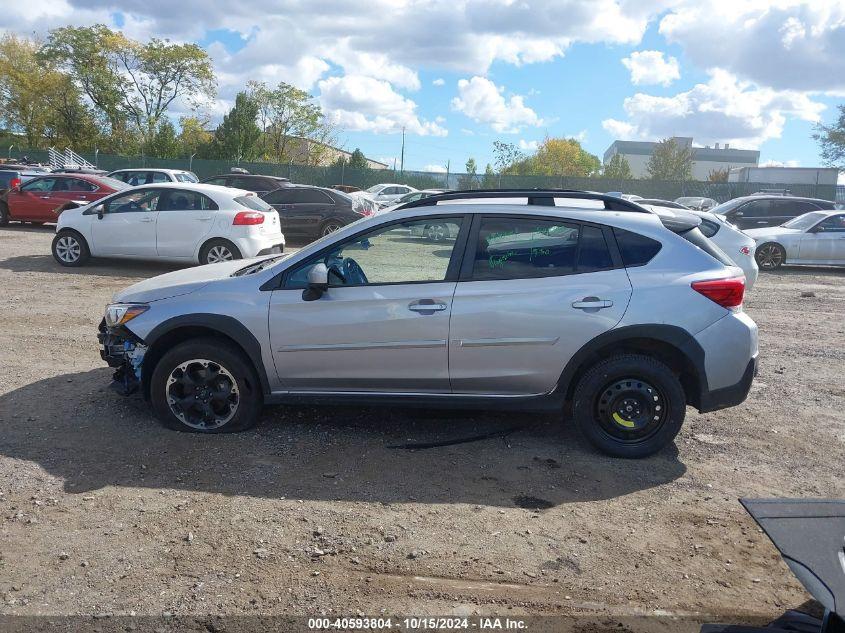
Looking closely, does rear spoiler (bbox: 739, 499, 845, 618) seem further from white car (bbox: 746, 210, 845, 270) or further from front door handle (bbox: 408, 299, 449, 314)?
white car (bbox: 746, 210, 845, 270)

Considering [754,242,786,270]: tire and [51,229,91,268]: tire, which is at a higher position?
[754,242,786,270]: tire

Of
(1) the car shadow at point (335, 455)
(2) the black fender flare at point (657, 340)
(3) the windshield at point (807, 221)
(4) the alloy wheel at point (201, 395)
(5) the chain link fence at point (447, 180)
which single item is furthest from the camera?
(5) the chain link fence at point (447, 180)

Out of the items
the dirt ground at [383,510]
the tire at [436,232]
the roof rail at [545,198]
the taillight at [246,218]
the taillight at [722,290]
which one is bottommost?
the dirt ground at [383,510]

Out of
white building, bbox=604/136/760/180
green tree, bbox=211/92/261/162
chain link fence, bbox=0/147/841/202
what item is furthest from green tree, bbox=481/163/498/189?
white building, bbox=604/136/760/180

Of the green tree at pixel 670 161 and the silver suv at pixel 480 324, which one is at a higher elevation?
the green tree at pixel 670 161

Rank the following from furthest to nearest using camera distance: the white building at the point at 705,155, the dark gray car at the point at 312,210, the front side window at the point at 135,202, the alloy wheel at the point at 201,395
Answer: the white building at the point at 705,155 → the dark gray car at the point at 312,210 → the front side window at the point at 135,202 → the alloy wheel at the point at 201,395

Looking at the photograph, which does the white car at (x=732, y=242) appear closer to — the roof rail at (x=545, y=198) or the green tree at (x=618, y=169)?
the roof rail at (x=545, y=198)

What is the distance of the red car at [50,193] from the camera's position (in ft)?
59.6

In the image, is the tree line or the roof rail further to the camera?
the tree line

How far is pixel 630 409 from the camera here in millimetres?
4820

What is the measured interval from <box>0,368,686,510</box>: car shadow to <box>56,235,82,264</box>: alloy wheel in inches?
293

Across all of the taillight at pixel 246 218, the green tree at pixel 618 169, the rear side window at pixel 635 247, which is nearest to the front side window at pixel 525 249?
the rear side window at pixel 635 247

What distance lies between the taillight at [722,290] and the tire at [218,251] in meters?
8.75

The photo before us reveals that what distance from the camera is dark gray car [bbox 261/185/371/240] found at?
18.3 meters
